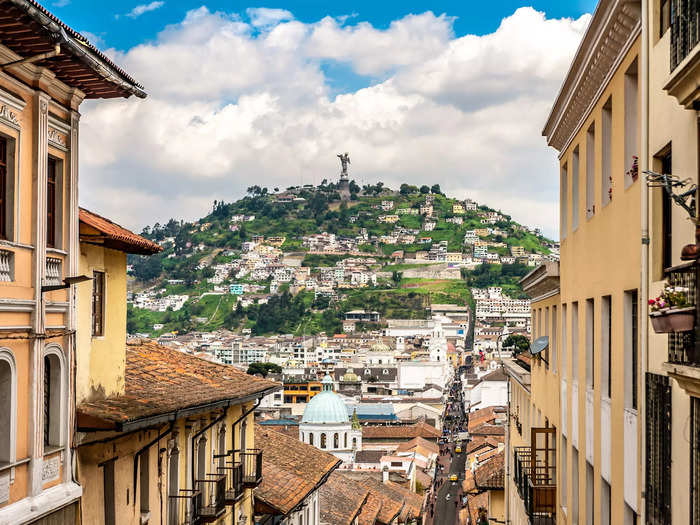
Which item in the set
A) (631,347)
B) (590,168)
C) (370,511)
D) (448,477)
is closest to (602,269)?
(631,347)

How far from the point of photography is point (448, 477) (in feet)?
339

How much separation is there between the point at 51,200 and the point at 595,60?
6892 millimetres

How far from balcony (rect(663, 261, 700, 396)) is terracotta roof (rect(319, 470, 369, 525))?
29.6 m

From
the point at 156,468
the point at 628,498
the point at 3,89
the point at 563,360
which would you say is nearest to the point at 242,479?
the point at 156,468

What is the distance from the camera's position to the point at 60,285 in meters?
10.7

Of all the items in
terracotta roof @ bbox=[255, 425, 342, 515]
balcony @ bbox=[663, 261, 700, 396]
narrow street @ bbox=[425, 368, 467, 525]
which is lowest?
narrow street @ bbox=[425, 368, 467, 525]

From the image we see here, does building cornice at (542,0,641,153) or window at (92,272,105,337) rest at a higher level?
building cornice at (542,0,641,153)

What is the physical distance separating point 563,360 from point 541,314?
241 inches

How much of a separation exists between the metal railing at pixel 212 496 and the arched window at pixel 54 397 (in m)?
7.63

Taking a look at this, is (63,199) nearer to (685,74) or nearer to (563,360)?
(685,74)

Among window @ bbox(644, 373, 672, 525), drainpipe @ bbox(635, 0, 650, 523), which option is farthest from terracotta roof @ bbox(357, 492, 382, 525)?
window @ bbox(644, 373, 672, 525)

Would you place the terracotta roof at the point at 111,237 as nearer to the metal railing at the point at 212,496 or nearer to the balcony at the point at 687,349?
the metal railing at the point at 212,496

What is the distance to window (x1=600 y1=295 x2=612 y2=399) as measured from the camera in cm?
1356

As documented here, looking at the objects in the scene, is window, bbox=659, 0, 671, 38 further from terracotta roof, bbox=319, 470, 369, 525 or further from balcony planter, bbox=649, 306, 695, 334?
terracotta roof, bbox=319, 470, 369, 525
